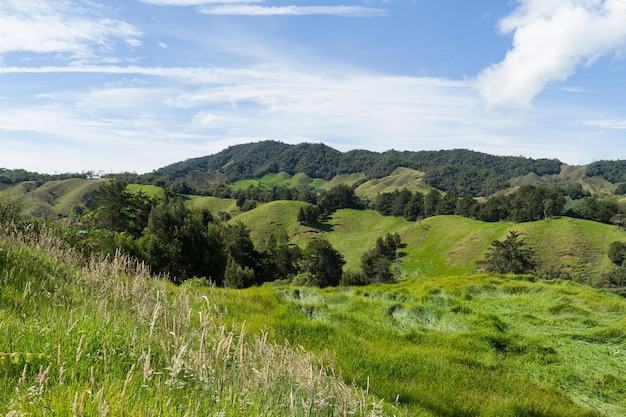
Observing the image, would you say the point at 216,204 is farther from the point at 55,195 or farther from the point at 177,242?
the point at 177,242

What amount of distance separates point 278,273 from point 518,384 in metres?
90.8

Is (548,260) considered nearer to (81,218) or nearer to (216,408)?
(81,218)

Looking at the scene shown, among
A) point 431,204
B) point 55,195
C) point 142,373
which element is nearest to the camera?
point 142,373

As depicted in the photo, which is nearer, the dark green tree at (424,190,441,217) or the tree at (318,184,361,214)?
the dark green tree at (424,190,441,217)

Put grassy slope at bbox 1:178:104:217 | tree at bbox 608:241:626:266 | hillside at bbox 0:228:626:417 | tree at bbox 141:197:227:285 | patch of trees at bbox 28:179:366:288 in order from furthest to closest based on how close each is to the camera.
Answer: grassy slope at bbox 1:178:104:217
tree at bbox 608:241:626:266
tree at bbox 141:197:227:285
patch of trees at bbox 28:179:366:288
hillside at bbox 0:228:626:417

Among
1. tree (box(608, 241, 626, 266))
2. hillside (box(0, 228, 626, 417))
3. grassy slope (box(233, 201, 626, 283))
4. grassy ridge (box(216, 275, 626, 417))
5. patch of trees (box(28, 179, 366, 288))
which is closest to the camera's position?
hillside (box(0, 228, 626, 417))

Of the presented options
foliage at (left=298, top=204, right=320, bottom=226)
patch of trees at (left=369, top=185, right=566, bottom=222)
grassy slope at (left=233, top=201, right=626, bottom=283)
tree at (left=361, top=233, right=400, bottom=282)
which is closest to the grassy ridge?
tree at (left=361, top=233, right=400, bottom=282)

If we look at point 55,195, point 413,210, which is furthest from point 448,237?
point 55,195

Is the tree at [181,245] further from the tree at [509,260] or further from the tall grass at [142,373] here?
the tree at [509,260]

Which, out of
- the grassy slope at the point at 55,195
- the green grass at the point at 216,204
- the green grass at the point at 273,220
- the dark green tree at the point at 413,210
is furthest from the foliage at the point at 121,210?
the dark green tree at the point at 413,210

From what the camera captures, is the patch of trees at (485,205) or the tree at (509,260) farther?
the patch of trees at (485,205)

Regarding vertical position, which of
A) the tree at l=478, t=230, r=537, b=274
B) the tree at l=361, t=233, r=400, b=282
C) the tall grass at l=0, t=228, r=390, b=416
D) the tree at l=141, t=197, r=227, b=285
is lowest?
the tree at l=361, t=233, r=400, b=282

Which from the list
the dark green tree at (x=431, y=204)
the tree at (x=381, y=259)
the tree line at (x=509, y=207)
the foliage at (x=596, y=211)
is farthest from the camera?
the dark green tree at (x=431, y=204)

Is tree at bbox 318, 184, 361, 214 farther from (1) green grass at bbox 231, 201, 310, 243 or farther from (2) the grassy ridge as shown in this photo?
(2) the grassy ridge
